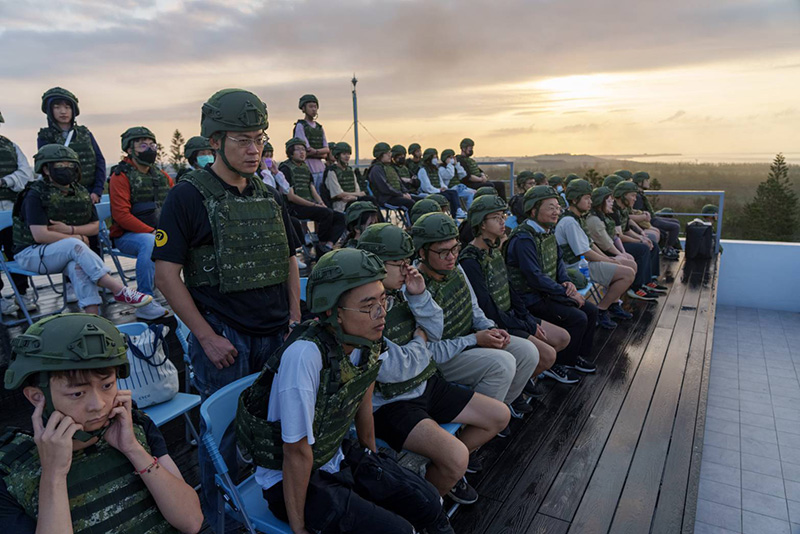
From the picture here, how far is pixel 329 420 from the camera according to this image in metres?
1.96

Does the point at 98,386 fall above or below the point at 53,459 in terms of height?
above

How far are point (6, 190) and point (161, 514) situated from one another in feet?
15.5

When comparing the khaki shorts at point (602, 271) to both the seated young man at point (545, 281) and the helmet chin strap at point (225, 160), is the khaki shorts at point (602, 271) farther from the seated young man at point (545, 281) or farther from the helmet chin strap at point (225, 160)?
the helmet chin strap at point (225, 160)

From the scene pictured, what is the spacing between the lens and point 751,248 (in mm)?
10289

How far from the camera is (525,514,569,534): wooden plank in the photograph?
265 centimetres

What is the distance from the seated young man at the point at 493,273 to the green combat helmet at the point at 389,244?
122 centimetres

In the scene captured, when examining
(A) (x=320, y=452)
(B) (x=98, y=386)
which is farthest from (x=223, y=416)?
(B) (x=98, y=386)

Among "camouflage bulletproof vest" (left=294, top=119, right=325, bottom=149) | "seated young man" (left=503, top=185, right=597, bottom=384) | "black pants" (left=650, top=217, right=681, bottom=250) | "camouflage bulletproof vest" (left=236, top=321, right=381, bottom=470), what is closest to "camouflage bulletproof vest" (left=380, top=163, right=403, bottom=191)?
"camouflage bulletproof vest" (left=294, top=119, right=325, bottom=149)

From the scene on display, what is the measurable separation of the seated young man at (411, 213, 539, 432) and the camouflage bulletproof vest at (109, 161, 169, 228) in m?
2.89

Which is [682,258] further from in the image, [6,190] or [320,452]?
[6,190]

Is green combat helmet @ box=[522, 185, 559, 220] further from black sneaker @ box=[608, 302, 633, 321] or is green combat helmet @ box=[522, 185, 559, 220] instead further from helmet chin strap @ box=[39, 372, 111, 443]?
helmet chin strap @ box=[39, 372, 111, 443]

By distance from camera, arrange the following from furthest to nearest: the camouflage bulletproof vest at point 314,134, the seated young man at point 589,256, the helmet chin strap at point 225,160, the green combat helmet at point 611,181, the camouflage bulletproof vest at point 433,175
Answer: the camouflage bulletproof vest at point 433,175
the camouflage bulletproof vest at point 314,134
the green combat helmet at point 611,181
the seated young man at point 589,256
the helmet chin strap at point 225,160

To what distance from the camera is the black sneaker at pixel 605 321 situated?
6.04m

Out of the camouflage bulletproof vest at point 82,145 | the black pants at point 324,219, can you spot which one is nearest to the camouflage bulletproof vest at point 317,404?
the camouflage bulletproof vest at point 82,145
